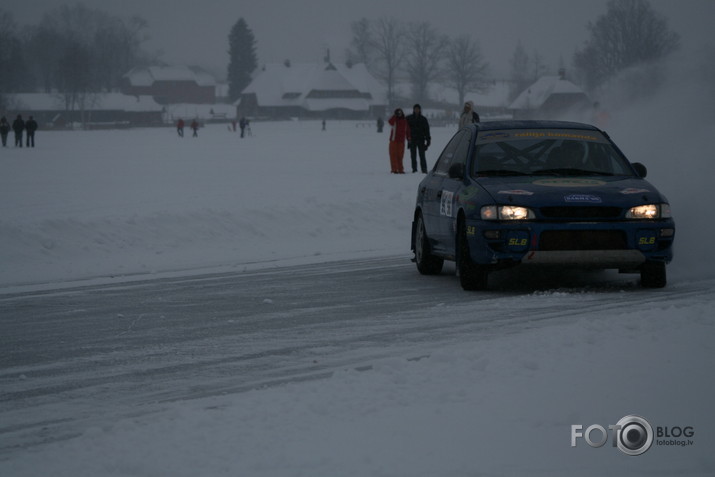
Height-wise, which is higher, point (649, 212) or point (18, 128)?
point (649, 212)

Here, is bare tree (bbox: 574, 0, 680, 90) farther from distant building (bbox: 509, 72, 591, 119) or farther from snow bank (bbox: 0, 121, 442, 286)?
snow bank (bbox: 0, 121, 442, 286)

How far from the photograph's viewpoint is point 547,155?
11.2 m

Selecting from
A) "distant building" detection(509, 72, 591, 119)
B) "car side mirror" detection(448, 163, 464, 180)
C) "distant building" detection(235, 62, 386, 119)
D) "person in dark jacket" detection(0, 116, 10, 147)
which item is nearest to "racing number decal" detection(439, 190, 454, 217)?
"car side mirror" detection(448, 163, 464, 180)

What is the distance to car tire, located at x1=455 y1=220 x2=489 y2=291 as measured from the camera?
1054cm

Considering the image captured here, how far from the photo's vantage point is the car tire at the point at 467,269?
34.6 feet

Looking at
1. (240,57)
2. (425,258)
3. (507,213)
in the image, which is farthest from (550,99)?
(507,213)

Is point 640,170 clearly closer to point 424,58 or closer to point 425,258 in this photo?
point 425,258

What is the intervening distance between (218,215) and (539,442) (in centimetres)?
1313

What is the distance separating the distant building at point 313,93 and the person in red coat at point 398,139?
389 ft

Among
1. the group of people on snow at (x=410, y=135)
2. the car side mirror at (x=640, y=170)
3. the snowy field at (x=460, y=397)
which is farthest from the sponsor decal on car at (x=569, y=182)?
the group of people on snow at (x=410, y=135)

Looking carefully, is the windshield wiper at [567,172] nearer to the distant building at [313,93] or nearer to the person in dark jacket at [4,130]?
the person in dark jacket at [4,130]

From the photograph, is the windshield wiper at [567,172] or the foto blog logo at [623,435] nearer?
the foto blog logo at [623,435]

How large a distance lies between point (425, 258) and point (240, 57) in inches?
6633

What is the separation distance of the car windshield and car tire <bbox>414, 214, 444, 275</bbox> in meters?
1.37
